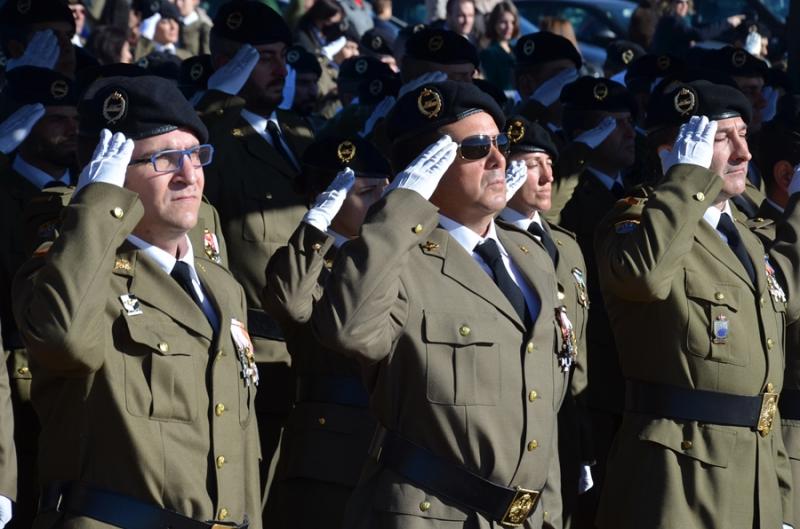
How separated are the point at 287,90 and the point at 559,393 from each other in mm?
4379

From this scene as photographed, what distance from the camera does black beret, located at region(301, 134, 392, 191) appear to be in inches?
244

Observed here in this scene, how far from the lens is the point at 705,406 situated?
5.47m

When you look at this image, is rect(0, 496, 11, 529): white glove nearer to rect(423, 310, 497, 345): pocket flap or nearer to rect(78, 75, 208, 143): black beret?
rect(78, 75, 208, 143): black beret

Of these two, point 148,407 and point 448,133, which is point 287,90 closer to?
point 448,133

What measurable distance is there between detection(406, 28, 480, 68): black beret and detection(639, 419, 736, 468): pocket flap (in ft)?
10.6

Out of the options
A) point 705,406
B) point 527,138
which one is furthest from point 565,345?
point 527,138

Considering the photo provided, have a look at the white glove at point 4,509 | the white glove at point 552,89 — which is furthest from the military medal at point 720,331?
the white glove at point 552,89

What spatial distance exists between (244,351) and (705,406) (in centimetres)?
179

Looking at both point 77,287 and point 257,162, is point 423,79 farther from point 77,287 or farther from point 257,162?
point 77,287

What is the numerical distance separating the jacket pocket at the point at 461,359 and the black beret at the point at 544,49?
4711 millimetres

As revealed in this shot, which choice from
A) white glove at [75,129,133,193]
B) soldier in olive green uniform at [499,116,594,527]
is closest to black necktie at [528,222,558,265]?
soldier in olive green uniform at [499,116,594,527]

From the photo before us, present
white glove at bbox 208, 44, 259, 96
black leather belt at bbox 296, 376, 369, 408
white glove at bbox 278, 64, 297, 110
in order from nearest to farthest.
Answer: black leather belt at bbox 296, 376, 369, 408, white glove at bbox 208, 44, 259, 96, white glove at bbox 278, 64, 297, 110

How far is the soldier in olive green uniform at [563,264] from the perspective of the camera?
21.3 ft

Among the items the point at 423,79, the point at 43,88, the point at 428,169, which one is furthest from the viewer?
the point at 423,79
